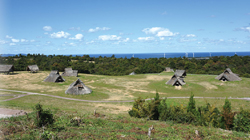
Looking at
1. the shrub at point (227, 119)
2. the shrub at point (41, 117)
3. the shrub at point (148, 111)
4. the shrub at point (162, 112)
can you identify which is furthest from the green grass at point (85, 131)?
the shrub at point (148, 111)

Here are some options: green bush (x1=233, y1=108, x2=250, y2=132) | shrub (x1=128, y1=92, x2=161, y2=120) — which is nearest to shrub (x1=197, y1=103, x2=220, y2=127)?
green bush (x1=233, y1=108, x2=250, y2=132)

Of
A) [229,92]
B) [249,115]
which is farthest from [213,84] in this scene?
[249,115]

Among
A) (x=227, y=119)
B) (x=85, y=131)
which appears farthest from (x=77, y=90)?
(x=227, y=119)

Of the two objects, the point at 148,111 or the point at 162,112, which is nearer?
→ the point at 162,112

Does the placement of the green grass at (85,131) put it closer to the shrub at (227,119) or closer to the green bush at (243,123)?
the shrub at (227,119)

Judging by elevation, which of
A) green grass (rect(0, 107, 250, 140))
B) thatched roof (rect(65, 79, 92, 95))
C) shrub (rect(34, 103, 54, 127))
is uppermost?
shrub (rect(34, 103, 54, 127))

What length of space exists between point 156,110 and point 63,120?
1158cm

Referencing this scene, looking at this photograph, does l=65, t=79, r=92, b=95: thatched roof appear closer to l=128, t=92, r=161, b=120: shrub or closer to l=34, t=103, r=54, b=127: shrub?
l=128, t=92, r=161, b=120: shrub

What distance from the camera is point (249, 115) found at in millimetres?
18578

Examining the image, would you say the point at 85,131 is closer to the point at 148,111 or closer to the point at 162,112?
the point at 148,111

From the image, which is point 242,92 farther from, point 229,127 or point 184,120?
point 184,120

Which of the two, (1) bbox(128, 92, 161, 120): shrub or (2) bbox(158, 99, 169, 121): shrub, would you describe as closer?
(2) bbox(158, 99, 169, 121): shrub

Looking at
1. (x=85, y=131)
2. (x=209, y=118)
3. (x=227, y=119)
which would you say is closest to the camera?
(x=85, y=131)

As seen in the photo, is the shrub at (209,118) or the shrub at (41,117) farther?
the shrub at (209,118)
